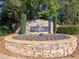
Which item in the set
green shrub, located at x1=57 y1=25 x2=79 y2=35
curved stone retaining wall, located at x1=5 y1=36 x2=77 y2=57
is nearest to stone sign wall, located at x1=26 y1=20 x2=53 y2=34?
green shrub, located at x1=57 y1=25 x2=79 y2=35

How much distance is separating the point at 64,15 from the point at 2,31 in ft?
31.2

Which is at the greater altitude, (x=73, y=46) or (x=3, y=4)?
(x=3, y=4)

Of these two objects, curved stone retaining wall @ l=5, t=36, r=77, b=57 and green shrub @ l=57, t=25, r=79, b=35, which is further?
green shrub @ l=57, t=25, r=79, b=35

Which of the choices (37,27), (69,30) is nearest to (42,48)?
(37,27)

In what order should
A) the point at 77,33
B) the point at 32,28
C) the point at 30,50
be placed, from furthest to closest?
1. the point at 77,33
2. the point at 32,28
3. the point at 30,50

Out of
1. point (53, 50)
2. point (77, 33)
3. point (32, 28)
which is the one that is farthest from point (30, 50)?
point (77, 33)

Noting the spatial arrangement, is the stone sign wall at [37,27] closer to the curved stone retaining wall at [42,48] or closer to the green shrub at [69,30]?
the green shrub at [69,30]

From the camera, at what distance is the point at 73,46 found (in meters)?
11.4

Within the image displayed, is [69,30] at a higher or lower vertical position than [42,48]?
lower

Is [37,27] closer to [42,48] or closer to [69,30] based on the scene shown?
[69,30]

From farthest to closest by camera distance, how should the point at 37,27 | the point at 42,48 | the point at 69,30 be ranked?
the point at 69,30 < the point at 37,27 < the point at 42,48

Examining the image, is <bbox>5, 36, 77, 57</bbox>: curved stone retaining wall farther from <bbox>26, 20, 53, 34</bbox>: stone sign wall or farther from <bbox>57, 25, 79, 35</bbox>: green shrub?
<bbox>57, 25, 79, 35</bbox>: green shrub

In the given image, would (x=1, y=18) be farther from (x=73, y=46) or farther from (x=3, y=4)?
(x=73, y=46)

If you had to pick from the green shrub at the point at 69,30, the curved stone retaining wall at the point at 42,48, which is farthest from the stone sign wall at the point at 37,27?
the curved stone retaining wall at the point at 42,48
